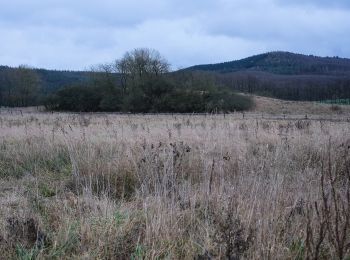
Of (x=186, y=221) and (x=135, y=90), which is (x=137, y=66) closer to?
(x=135, y=90)

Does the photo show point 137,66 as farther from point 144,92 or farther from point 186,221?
point 186,221

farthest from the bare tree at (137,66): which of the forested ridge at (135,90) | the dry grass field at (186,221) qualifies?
the dry grass field at (186,221)

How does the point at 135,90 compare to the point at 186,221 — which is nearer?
the point at 186,221

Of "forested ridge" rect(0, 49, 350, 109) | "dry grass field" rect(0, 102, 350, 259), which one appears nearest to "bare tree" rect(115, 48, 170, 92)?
"forested ridge" rect(0, 49, 350, 109)

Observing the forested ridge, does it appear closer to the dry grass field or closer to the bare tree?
the bare tree

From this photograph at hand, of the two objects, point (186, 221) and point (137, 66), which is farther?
point (137, 66)

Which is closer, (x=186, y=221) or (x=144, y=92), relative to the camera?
(x=186, y=221)

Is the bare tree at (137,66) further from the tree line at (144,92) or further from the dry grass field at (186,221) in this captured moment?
the dry grass field at (186,221)

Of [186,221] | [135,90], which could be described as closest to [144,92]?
[135,90]

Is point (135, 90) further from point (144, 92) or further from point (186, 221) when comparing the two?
point (186, 221)

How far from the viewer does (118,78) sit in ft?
207

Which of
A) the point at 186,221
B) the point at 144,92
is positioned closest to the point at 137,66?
the point at 144,92

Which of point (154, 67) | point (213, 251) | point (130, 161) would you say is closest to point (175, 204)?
point (213, 251)

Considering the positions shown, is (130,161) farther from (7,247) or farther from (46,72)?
(46,72)
